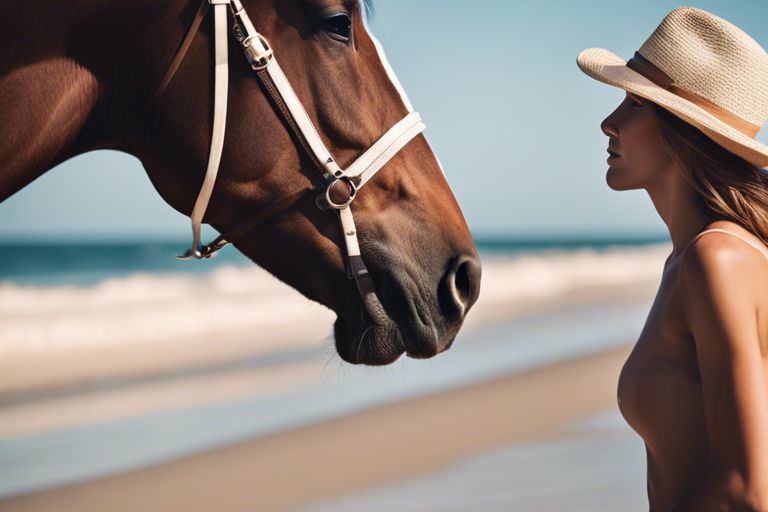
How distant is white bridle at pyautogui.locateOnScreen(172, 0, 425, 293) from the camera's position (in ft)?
5.64

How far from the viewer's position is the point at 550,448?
211 inches

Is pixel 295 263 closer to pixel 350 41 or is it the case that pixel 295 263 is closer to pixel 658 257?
pixel 350 41

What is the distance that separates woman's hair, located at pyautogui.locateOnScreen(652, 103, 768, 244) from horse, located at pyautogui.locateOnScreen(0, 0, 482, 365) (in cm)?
48

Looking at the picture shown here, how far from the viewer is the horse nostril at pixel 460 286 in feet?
5.83

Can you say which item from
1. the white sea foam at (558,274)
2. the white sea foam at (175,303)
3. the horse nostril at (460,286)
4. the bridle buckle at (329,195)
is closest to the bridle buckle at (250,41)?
the bridle buckle at (329,195)

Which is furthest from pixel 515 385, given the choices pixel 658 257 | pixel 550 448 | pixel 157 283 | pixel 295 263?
pixel 658 257

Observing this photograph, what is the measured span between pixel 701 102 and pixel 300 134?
80 centimetres

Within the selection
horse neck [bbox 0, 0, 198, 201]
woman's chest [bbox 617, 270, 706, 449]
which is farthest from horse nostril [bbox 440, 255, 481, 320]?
horse neck [bbox 0, 0, 198, 201]

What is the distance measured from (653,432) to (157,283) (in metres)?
16.6

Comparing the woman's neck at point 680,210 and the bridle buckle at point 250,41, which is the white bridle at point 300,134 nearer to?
the bridle buckle at point 250,41

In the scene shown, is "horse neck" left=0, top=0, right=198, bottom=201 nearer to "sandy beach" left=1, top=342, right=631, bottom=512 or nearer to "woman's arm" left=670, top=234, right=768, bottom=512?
"woman's arm" left=670, top=234, right=768, bottom=512

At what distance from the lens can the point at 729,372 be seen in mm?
1326

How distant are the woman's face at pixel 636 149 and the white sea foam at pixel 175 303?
3830 mm

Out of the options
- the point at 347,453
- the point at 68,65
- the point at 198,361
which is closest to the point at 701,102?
the point at 68,65
